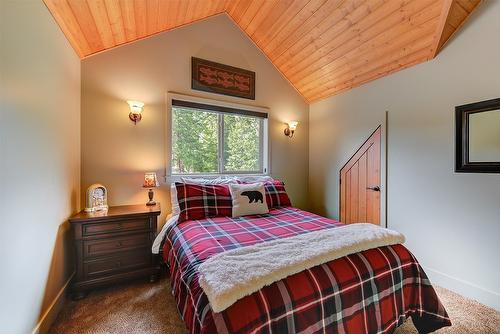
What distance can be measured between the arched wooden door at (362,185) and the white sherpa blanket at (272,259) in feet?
4.58

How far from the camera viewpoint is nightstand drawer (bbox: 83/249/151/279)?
1901 mm

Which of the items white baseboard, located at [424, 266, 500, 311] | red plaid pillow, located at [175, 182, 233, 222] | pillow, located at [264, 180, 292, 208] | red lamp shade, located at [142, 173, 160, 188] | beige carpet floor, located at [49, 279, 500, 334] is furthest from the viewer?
pillow, located at [264, 180, 292, 208]

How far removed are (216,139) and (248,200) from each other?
118 centimetres

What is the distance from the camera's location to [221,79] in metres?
3.00

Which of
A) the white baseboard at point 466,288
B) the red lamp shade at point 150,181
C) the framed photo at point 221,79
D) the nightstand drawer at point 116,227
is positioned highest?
the framed photo at point 221,79

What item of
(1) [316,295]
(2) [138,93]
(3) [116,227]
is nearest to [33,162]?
(3) [116,227]

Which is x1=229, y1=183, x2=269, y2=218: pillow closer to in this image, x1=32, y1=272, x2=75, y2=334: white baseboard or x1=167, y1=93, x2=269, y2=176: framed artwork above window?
x1=167, y1=93, x2=269, y2=176: framed artwork above window

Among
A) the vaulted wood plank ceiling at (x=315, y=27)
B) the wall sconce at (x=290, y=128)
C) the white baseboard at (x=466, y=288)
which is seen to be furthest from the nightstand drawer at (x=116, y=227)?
the white baseboard at (x=466, y=288)

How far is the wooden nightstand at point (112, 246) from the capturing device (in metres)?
1.87

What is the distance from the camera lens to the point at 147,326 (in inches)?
61.8

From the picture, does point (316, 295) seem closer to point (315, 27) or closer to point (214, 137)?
point (214, 137)

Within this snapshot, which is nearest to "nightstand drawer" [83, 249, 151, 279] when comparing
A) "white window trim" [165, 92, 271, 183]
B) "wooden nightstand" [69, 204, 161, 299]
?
"wooden nightstand" [69, 204, 161, 299]

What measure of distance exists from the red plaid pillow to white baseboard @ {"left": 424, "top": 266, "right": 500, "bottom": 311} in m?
2.18

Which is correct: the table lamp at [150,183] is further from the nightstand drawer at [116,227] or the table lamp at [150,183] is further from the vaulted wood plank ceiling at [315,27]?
the vaulted wood plank ceiling at [315,27]
